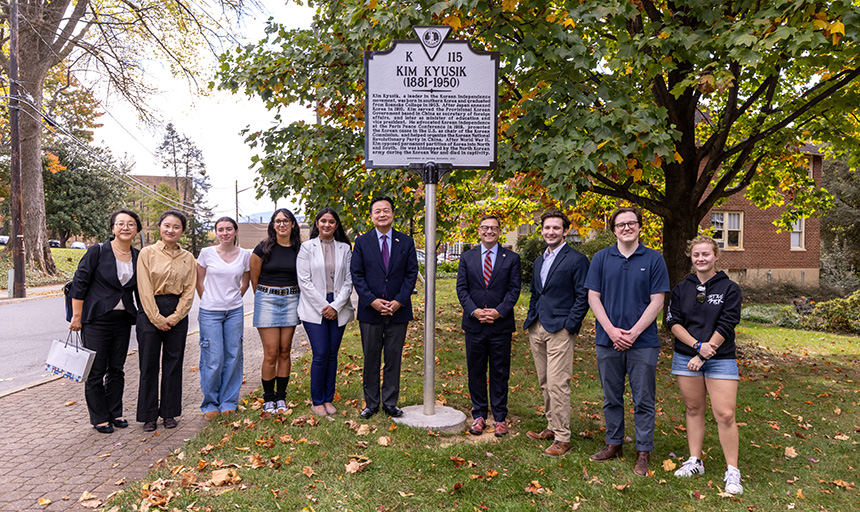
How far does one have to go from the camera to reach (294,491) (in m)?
4.14

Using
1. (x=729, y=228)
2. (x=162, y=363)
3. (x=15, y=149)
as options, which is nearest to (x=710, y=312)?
(x=162, y=363)

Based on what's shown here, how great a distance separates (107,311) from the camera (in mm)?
5398

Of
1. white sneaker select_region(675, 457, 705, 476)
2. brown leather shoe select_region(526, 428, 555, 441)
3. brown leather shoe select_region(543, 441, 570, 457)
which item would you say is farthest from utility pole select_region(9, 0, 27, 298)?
white sneaker select_region(675, 457, 705, 476)

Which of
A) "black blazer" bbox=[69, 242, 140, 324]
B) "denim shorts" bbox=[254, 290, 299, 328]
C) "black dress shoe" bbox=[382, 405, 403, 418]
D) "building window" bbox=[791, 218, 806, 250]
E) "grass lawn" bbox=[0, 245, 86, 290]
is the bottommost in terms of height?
"black dress shoe" bbox=[382, 405, 403, 418]

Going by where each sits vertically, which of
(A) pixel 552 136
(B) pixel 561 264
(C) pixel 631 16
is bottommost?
(B) pixel 561 264

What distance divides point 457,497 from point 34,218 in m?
25.2

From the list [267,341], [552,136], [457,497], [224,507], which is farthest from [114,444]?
[552,136]

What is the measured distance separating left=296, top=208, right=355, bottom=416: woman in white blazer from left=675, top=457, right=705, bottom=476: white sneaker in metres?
3.24

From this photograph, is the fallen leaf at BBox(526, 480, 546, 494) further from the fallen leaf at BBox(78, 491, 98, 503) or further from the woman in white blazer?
the fallen leaf at BBox(78, 491, 98, 503)

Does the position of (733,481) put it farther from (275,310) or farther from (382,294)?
(275,310)

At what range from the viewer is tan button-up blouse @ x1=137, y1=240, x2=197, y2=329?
17.9 feet

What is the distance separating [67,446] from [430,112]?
454 centimetres

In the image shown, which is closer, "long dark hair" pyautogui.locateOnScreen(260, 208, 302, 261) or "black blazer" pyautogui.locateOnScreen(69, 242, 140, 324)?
"black blazer" pyautogui.locateOnScreen(69, 242, 140, 324)

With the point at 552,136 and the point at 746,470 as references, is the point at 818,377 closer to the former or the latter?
the point at 746,470
